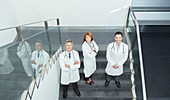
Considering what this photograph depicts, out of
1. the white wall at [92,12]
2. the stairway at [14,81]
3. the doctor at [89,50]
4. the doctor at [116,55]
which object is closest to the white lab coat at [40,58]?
the stairway at [14,81]

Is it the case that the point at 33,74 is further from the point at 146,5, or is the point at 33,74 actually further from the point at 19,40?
the point at 146,5

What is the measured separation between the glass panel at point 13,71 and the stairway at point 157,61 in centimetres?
310

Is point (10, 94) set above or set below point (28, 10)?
below

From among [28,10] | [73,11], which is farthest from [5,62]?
[28,10]

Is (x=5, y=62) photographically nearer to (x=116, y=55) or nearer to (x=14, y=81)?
(x=14, y=81)

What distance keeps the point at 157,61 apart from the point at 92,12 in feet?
10.1

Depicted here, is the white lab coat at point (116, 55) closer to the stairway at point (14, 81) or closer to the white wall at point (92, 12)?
the stairway at point (14, 81)

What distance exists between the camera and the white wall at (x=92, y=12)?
570 cm

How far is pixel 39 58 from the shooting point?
10.5 ft

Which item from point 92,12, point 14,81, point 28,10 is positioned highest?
point 28,10

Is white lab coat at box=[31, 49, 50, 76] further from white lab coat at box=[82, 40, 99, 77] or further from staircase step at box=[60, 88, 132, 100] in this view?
staircase step at box=[60, 88, 132, 100]

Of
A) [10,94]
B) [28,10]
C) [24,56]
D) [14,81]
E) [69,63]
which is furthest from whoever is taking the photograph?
[28,10]

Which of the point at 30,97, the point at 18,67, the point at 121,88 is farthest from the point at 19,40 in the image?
the point at 121,88

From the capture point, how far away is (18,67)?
233cm
